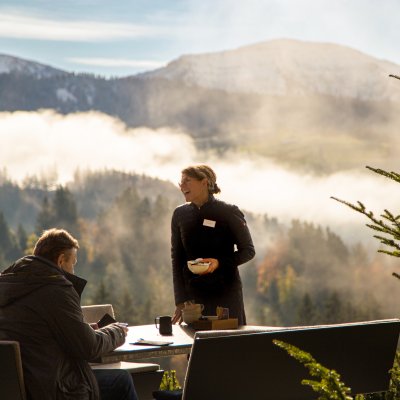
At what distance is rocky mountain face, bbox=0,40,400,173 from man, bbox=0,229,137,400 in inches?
2226

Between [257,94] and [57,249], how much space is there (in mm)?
66966

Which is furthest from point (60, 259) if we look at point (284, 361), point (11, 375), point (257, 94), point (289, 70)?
point (257, 94)

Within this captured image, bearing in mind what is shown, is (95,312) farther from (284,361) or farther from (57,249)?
(284,361)

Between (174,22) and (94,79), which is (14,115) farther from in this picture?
(174,22)

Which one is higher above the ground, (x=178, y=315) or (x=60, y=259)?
(x=60, y=259)

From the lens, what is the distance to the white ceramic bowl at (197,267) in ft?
16.1

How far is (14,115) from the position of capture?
202 ft

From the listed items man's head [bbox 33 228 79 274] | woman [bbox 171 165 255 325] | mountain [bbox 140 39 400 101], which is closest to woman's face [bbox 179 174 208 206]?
woman [bbox 171 165 255 325]

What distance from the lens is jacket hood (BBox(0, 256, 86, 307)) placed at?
3.64m

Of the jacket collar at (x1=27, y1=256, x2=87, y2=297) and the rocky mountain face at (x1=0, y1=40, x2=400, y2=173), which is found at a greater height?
the rocky mountain face at (x1=0, y1=40, x2=400, y2=173)

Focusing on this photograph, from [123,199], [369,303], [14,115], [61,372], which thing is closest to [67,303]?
[61,372]

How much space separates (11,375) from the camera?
11.8 ft

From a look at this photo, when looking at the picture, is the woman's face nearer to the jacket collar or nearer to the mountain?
the jacket collar

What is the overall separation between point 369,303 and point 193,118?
20443 mm
